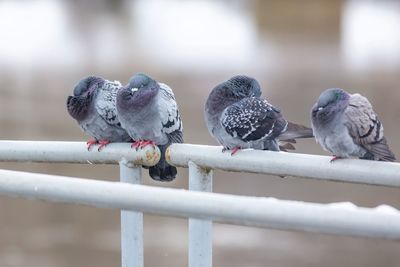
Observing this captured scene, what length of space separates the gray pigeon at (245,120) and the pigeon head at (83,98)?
62 cm

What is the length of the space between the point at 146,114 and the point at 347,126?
1.06m

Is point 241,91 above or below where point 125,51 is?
above

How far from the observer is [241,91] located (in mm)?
4844

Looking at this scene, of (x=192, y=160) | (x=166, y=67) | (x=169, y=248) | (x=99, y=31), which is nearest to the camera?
(x=192, y=160)

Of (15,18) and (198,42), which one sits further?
(15,18)

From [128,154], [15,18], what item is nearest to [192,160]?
[128,154]

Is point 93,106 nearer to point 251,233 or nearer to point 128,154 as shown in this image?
point 128,154

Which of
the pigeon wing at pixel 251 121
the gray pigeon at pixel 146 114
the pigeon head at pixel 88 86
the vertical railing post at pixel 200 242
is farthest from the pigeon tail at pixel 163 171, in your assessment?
the vertical railing post at pixel 200 242

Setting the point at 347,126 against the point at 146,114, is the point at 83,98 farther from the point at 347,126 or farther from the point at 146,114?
the point at 347,126

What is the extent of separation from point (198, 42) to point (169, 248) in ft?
47.7

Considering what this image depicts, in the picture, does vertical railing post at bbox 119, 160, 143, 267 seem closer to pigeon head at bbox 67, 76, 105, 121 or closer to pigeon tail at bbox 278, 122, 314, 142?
pigeon tail at bbox 278, 122, 314, 142

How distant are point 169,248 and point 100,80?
12.6ft

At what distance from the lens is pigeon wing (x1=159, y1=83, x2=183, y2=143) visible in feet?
15.8

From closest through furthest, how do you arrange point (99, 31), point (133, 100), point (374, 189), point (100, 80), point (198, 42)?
point (133, 100), point (100, 80), point (374, 189), point (198, 42), point (99, 31)
